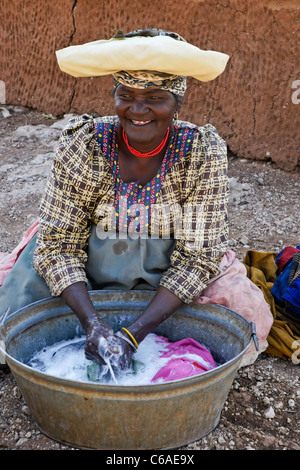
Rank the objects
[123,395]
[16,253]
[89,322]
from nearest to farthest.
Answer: [123,395]
[89,322]
[16,253]

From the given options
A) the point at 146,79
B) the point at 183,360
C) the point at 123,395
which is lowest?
the point at 183,360

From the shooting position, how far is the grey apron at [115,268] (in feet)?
8.43

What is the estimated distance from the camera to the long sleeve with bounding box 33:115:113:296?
247 cm

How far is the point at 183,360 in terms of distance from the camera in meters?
2.32

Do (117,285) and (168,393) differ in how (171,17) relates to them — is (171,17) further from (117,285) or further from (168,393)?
(168,393)

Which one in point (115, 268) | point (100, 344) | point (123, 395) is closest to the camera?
point (123, 395)

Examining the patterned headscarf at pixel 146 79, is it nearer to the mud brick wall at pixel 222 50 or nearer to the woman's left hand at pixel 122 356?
the woman's left hand at pixel 122 356

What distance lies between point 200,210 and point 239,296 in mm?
453

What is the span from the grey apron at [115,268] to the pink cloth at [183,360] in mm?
284

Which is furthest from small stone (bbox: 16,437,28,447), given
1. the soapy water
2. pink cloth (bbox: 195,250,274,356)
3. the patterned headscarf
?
the patterned headscarf

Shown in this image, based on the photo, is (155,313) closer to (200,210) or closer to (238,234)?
(200,210)

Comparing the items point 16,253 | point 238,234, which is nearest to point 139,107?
point 16,253

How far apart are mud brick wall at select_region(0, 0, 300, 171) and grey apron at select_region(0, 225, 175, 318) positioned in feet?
6.95

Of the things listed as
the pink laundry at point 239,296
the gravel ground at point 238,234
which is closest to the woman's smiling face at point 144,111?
the pink laundry at point 239,296
